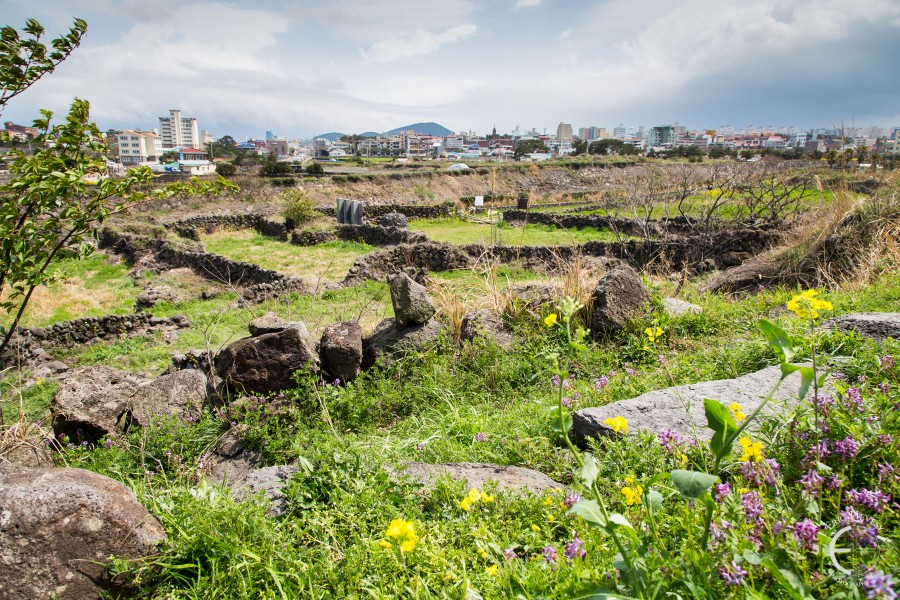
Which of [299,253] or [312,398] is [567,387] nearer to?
[312,398]

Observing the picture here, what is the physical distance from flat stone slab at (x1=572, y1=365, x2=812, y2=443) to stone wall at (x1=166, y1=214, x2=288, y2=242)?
2145cm

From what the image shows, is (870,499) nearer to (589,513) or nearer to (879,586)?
(879,586)

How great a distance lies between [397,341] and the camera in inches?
238

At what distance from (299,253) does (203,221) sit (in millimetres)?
9470

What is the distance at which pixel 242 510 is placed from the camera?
254 centimetres

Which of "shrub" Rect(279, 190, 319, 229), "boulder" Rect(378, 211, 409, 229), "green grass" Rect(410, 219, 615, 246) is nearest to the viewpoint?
"green grass" Rect(410, 219, 615, 246)

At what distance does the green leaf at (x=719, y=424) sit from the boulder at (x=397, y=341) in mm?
4544

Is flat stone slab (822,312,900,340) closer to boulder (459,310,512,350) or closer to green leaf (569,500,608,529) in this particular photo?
boulder (459,310,512,350)

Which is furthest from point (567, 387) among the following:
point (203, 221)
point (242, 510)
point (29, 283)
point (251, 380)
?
point (203, 221)

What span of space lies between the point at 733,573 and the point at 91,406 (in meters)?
5.30

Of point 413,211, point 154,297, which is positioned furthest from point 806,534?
point 413,211

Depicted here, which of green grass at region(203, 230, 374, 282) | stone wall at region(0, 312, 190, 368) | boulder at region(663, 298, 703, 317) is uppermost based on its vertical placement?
boulder at region(663, 298, 703, 317)

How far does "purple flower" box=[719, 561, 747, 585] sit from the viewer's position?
1.41 metres

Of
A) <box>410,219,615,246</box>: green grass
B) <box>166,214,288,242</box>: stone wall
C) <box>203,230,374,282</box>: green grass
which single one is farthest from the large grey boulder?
<box>166,214,288,242</box>: stone wall
